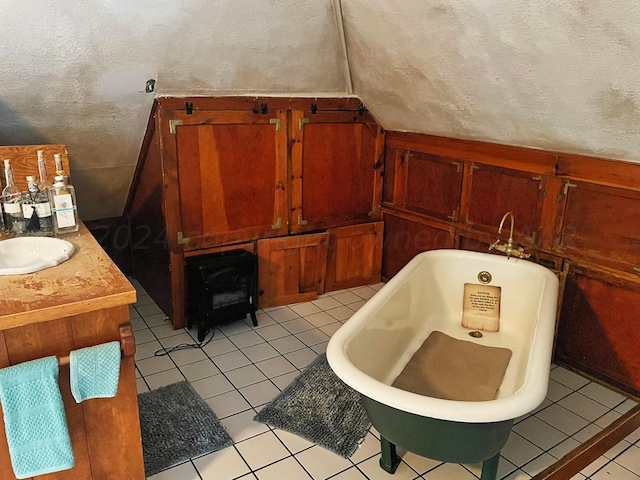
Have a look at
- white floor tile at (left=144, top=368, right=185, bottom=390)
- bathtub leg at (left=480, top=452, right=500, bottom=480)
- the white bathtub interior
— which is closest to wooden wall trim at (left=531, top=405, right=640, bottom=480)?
bathtub leg at (left=480, top=452, right=500, bottom=480)

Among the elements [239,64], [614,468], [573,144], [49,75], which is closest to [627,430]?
[614,468]

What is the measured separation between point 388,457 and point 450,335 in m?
0.99

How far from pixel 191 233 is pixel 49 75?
4.06ft

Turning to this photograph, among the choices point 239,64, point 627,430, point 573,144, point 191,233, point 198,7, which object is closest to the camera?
point 627,430

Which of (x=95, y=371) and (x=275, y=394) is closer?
(x=95, y=371)

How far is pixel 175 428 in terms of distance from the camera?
241cm

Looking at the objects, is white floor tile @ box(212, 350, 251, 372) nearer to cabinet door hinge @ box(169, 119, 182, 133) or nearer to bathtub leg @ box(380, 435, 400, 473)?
bathtub leg @ box(380, 435, 400, 473)

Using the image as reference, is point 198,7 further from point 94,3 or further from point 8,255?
point 8,255


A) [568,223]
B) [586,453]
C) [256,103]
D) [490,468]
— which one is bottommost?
[490,468]

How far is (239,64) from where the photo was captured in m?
2.95

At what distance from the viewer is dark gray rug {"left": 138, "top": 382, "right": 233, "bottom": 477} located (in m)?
2.24

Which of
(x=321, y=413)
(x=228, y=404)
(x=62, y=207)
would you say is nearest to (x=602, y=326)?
(x=321, y=413)

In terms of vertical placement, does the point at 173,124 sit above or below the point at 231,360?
above

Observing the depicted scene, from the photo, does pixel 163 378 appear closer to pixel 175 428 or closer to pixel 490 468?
pixel 175 428
